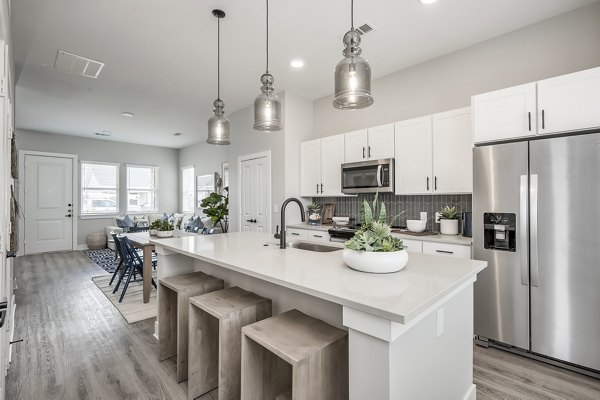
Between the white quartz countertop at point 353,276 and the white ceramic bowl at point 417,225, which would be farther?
the white ceramic bowl at point 417,225

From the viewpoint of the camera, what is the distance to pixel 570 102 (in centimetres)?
224

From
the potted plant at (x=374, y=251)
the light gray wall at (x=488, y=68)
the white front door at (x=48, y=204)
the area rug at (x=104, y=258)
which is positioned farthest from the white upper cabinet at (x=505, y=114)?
the white front door at (x=48, y=204)

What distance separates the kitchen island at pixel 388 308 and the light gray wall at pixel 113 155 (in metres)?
7.36

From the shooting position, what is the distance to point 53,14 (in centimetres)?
269

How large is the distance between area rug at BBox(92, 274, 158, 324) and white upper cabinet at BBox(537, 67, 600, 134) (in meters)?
4.11

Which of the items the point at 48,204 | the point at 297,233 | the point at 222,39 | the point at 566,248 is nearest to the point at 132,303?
the point at 297,233

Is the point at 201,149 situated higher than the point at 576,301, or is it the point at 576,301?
the point at 201,149

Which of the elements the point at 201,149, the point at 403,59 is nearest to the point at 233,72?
the point at 403,59

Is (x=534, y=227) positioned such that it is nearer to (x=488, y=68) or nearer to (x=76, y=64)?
(x=488, y=68)

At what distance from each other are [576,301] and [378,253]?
181 cm

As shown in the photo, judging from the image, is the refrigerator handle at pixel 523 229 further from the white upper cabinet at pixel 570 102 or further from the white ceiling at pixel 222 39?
the white ceiling at pixel 222 39

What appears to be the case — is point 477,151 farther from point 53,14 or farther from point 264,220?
point 53,14

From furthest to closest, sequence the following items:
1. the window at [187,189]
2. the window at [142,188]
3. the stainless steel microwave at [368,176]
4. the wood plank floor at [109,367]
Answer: the window at [187,189] < the window at [142,188] < the stainless steel microwave at [368,176] < the wood plank floor at [109,367]

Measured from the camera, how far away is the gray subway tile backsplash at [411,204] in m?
3.37
